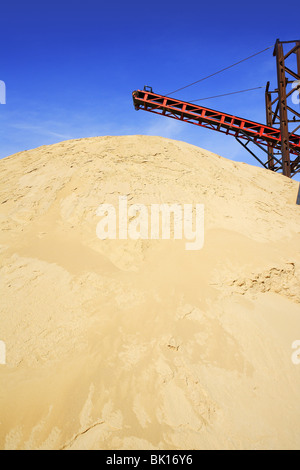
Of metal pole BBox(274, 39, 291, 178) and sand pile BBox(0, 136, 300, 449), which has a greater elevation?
metal pole BBox(274, 39, 291, 178)

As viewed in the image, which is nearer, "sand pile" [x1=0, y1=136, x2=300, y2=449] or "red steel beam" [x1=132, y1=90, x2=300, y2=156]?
"sand pile" [x1=0, y1=136, x2=300, y2=449]

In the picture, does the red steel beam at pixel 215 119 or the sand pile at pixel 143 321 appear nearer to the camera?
the sand pile at pixel 143 321

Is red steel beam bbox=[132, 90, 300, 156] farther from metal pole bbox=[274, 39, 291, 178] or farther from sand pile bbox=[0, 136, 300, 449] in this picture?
sand pile bbox=[0, 136, 300, 449]

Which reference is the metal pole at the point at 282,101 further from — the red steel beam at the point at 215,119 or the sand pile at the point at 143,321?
the sand pile at the point at 143,321

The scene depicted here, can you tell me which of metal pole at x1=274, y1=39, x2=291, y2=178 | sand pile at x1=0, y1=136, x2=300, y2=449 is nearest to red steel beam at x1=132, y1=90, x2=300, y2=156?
metal pole at x1=274, y1=39, x2=291, y2=178

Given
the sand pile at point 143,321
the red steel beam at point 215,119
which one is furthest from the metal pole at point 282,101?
the sand pile at point 143,321

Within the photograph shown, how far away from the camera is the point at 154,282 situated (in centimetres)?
414

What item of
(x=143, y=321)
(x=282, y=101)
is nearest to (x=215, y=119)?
(x=282, y=101)

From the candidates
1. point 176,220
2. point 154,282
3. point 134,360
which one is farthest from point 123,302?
point 176,220

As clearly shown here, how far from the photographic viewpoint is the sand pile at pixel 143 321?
Result: 2.74 m

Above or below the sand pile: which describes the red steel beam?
above

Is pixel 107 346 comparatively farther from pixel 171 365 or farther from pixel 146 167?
pixel 146 167

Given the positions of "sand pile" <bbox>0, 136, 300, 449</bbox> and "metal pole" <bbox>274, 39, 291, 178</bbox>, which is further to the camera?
"metal pole" <bbox>274, 39, 291, 178</bbox>

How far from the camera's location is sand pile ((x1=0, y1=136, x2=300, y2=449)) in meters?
2.74
